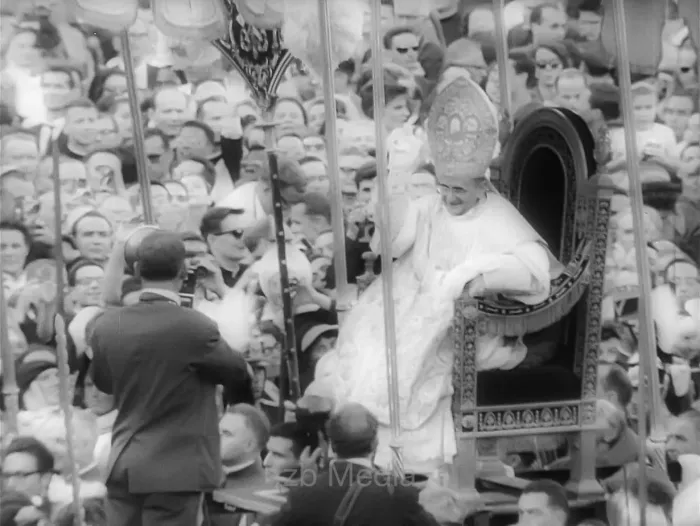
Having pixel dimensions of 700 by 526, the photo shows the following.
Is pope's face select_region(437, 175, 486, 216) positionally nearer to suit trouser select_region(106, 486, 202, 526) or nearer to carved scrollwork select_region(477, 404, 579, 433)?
carved scrollwork select_region(477, 404, 579, 433)

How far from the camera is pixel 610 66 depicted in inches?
160

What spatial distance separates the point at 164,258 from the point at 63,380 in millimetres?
521

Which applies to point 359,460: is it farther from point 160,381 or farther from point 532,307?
point 532,307

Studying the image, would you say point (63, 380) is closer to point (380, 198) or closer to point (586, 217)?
point (380, 198)

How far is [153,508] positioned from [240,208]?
2.79ft

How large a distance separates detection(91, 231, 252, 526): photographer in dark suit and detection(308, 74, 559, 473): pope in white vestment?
1.42ft

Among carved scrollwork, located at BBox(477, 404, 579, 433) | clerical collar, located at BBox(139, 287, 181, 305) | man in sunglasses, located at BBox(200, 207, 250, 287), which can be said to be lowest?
carved scrollwork, located at BBox(477, 404, 579, 433)

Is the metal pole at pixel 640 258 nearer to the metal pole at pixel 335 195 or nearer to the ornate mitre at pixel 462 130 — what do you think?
the ornate mitre at pixel 462 130

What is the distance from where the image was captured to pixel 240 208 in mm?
3871

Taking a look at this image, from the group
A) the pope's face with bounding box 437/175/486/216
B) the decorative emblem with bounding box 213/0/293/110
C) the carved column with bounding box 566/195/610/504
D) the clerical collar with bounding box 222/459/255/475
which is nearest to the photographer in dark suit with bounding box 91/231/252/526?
the clerical collar with bounding box 222/459/255/475

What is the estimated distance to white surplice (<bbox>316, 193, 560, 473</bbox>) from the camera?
3.85m

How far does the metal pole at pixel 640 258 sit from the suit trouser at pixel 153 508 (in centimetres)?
128

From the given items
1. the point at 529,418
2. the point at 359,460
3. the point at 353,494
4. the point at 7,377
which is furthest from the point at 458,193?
the point at 7,377

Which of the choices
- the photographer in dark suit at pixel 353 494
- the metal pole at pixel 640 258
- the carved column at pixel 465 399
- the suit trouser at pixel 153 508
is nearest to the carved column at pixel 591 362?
the metal pole at pixel 640 258
